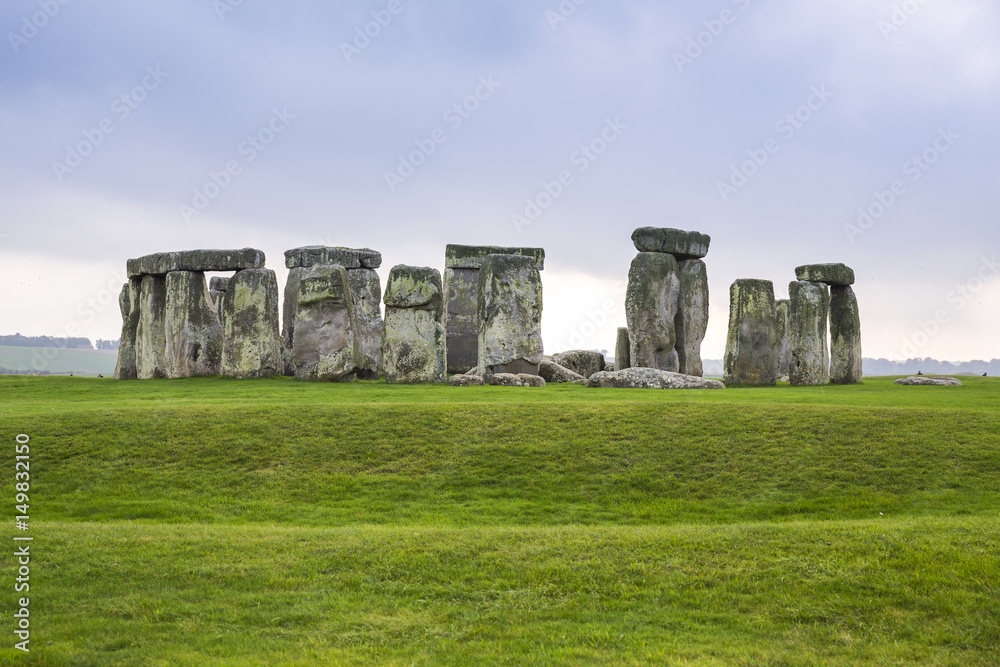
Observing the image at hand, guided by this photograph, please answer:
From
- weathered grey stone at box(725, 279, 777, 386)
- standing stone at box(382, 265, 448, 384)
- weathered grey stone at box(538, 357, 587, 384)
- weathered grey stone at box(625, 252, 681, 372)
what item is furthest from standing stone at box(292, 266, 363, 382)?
weathered grey stone at box(725, 279, 777, 386)

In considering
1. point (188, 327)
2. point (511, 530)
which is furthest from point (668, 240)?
point (511, 530)

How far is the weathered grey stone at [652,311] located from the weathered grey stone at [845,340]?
4295 mm

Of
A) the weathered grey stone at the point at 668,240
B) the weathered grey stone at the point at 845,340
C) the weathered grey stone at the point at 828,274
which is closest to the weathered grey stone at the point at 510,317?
the weathered grey stone at the point at 668,240

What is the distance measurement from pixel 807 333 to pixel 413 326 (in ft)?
33.4

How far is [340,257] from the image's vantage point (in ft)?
92.1

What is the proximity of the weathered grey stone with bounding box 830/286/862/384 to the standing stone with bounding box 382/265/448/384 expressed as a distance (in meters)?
10.5

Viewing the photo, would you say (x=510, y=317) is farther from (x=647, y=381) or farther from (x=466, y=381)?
(x=647, y=381)

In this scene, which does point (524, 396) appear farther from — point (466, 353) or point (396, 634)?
Result: point (466, 353)

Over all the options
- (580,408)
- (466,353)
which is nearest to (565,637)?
(580,408)

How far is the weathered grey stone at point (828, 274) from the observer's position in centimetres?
2427

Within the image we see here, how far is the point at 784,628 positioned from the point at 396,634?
120 inches

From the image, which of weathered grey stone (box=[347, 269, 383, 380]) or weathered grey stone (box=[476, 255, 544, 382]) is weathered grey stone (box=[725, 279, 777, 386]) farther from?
weathered grey stone (box=[347, 269, 383, 380])

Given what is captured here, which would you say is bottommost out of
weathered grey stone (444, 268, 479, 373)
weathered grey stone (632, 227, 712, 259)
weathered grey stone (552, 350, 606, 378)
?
weathered grey stone (552, 350, 606, 378)

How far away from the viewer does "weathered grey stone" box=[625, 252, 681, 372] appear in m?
23.6
